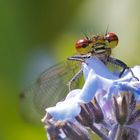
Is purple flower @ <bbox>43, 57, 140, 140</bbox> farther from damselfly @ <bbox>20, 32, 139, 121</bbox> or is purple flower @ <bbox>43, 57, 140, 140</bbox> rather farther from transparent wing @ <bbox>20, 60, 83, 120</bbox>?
transparent wing @ <bbox>20, 60, 83, 120</bbox>

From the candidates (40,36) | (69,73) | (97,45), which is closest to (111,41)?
(97,45)

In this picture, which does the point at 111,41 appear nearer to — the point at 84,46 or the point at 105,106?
the point at 84,46

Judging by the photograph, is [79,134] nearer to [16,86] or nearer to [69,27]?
[16,86]

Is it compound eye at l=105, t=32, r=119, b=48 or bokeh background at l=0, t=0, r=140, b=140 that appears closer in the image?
compound eye at l=105, t=32, r=119, b=48

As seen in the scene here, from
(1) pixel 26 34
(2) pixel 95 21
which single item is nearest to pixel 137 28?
(2) pixel 95 21

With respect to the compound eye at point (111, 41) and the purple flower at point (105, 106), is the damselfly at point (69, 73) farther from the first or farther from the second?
the purple flower at point (105, 106)

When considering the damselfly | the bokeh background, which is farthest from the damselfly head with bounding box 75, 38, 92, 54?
the bokeh background

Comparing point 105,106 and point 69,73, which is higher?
point 69,73
